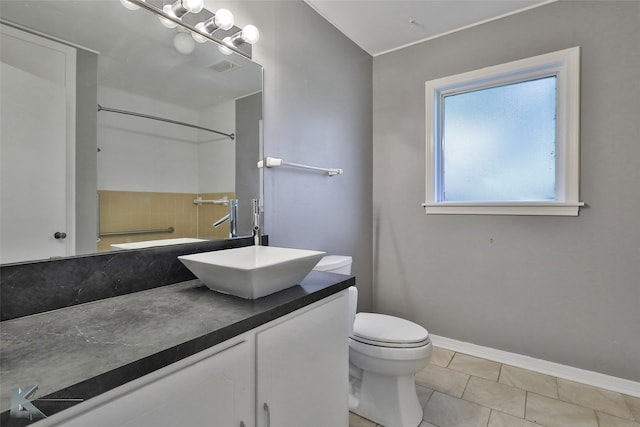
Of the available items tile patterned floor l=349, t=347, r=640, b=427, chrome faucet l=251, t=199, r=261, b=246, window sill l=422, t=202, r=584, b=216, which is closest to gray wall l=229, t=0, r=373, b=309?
chrome faucet l=251, t=199, r=261, b=246

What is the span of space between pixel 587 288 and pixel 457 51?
5.93ft

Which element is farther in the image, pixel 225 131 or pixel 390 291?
pixel 390 291

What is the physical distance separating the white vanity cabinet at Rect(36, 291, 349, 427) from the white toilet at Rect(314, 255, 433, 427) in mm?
343

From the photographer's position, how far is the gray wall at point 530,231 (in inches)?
71.7

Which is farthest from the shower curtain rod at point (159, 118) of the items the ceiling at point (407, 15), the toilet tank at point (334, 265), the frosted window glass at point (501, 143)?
the frosted window glass at point (501, 143)

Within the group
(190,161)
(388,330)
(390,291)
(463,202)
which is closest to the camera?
(190,161)

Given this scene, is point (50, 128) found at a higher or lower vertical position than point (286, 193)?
higher

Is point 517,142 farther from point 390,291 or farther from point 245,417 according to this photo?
point 245,417

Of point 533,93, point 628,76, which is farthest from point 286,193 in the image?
point 628,76

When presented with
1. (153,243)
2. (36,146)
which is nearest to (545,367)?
(153,243)

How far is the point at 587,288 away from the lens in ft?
6.32

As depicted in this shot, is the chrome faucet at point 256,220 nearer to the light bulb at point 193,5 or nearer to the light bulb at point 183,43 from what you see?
the light bulb at point 183,43

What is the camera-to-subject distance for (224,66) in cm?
152

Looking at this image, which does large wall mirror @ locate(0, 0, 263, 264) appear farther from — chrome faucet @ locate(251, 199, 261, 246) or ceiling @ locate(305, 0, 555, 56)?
Result: ceiling @ locate(305, 0, 555, 56)
